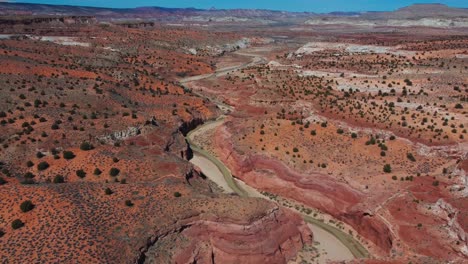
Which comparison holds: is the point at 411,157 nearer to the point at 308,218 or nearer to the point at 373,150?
the point at 373,150

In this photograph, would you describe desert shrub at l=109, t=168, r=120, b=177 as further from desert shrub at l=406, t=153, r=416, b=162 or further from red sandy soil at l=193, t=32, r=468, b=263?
desert shrub at l=406, t=153, r=416, b=162

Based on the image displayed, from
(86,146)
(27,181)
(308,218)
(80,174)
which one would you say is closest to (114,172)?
(80,174)

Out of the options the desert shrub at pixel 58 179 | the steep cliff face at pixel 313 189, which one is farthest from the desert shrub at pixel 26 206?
the steep cliff face at pixel 313 189

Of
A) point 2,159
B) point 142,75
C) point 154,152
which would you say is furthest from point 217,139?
point 142,75

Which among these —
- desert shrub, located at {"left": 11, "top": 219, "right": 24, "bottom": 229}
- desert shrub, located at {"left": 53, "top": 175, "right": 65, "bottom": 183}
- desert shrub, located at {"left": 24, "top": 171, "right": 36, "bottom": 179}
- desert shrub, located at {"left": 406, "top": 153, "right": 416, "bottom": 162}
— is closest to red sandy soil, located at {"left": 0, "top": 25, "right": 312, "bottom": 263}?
desert shrub, located at {"left": 24, "top": 171, "right": 36, "bottom": 179}

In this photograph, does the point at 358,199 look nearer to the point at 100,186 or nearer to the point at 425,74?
the point at 100,186
